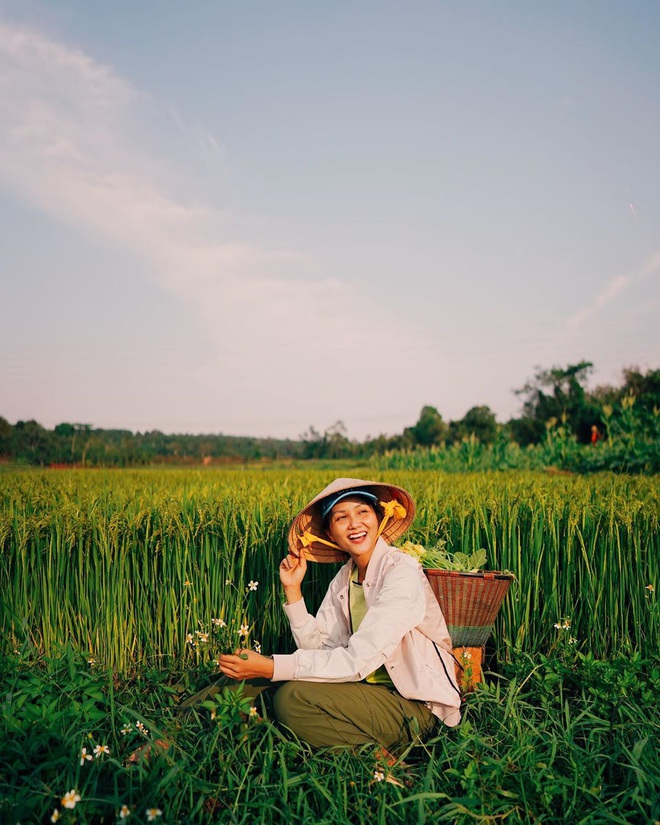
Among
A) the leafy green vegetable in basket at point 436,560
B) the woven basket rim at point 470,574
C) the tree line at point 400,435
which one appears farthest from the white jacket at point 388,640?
the tree line at point 400,435

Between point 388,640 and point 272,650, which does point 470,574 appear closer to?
point 388,640

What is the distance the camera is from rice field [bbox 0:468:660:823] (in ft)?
7.91

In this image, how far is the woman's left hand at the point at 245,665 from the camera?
2.54 m

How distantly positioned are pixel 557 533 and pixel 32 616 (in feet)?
10.5

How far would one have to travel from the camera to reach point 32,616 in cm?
421

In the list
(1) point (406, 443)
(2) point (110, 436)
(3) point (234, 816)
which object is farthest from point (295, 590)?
(1) point (406, 443)

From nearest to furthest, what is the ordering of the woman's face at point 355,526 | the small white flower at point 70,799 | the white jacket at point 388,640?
the small white flower at point 70,799 → the white jacket at point 388,640 → the woman's face at point 355,526

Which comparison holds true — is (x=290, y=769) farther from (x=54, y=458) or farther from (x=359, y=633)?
(x=54, y=458)

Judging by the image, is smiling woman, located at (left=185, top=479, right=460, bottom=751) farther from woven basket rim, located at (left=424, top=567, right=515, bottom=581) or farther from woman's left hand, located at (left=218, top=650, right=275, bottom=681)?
woven basket rim, located at (left=424, top=567, right=515, bottom=581)

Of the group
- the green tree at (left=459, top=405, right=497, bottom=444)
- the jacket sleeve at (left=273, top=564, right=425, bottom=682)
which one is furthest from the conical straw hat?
the green tree at (left=459, top=405, right=497, bottom=444)

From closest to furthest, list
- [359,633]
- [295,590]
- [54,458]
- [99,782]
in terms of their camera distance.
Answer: [99,782], [359,633], [295,590], [54,458]

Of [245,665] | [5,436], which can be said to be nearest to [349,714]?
→ [245,665]

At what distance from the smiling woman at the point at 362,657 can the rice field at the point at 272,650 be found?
13cm

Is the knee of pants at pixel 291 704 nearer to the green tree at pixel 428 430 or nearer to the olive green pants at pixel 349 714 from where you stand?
the olive green pants at pixel 349 714
